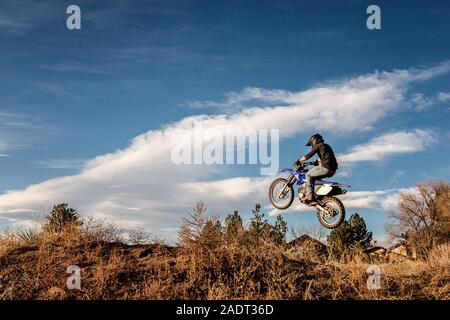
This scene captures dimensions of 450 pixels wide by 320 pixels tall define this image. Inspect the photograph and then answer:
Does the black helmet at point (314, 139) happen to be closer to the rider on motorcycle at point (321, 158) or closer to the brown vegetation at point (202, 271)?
the rider on motorcycle at point (321, 158)

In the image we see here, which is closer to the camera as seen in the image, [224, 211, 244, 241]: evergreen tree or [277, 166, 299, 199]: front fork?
[224, 211, 244, 241]: evergreen tree

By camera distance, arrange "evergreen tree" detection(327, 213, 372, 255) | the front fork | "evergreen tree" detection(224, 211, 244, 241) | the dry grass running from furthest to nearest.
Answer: "evergreen tree" detection(327, 213, 372, 255) → the front fork → "evergreen tree" detection(224, 211, 244, 241) → the dry grass

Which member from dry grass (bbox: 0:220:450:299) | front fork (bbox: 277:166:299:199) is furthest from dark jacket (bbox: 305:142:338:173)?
dry grass (bbox: 0:220:450:299)

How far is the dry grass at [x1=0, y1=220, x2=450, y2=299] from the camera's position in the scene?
14373 mm

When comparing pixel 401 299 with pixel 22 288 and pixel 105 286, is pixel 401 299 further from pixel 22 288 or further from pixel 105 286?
pixel 22 288

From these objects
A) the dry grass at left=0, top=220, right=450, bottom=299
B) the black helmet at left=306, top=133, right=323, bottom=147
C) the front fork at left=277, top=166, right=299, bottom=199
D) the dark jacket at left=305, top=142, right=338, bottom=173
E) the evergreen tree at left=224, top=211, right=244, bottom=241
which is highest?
the black helmet at left=306, top=133, right=323, bottom=147

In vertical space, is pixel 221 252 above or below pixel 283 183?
below

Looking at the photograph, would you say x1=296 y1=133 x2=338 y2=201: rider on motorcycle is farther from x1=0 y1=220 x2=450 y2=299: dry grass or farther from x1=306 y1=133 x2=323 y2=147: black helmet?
x1=0 y1=220 x2=450 y2=299: dry grass

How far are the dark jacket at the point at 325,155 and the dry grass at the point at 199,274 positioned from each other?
10.1ft

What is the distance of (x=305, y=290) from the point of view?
48.7 ft

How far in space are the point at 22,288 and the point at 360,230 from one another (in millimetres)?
44248

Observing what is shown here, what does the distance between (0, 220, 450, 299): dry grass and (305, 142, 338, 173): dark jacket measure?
121 inches

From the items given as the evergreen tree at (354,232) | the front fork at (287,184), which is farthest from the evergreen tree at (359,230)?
the front fork at (287,184)
